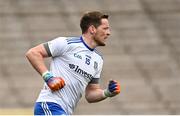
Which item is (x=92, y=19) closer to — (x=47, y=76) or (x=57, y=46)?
(x=57, y=46)

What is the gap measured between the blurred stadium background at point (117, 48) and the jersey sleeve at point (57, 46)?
6.95 meters

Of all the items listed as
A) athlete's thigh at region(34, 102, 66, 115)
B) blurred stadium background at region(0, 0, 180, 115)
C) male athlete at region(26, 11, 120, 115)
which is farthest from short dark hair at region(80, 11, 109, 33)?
blurred stadium background at region(0, 0, 180, 115)

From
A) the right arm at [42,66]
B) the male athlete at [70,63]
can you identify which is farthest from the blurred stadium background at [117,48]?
the right arm at [42,66]

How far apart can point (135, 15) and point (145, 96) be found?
3.39m

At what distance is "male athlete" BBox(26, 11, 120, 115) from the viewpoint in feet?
18.2

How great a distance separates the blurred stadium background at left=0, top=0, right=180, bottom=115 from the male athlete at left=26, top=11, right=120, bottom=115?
685cm

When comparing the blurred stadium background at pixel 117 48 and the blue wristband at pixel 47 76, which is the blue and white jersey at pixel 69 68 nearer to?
the blue wristband at pixel 47 76

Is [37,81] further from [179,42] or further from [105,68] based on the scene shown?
[179,42]

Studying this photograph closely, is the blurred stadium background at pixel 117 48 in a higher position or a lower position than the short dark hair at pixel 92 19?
higher

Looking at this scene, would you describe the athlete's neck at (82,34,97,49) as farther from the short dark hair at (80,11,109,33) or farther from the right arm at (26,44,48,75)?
the right arm at (26,44,48,75)

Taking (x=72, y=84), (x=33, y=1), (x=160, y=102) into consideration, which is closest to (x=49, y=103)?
(x=72, y=84)

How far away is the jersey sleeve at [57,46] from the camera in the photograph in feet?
18.2

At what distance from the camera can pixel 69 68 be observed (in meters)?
5.66

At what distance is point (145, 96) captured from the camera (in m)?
14.0
